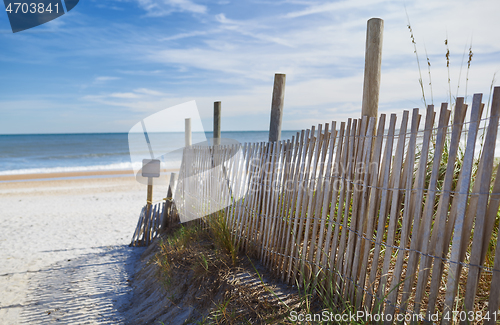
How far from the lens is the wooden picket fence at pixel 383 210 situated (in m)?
1.86

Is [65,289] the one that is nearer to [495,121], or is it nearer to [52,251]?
[52,251]

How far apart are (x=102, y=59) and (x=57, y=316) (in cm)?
4957

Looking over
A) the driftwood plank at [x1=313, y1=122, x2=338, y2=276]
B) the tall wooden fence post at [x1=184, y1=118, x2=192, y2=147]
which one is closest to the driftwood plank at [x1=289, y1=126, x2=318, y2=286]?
the driftwood plank at [x1=313, y1=122, x2=338, y2=276]

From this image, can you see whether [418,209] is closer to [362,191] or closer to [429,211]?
[429,211]

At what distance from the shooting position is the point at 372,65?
303 centimetres

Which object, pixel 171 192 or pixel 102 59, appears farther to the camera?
pixel 102 59

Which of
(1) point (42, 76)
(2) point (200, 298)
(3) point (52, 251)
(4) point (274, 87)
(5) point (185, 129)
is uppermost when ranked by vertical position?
(1) point (42, 76)

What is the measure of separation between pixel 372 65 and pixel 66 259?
18.3 ft

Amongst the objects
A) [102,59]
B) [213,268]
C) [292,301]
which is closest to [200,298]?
[213,268]

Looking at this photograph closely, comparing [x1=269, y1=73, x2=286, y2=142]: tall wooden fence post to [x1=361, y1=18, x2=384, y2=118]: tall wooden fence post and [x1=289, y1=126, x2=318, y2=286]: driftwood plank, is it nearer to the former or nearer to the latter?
[x1=289, y1=126, x2=318, y2=286]: driftwood plank

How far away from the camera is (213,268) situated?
3627 millimetres

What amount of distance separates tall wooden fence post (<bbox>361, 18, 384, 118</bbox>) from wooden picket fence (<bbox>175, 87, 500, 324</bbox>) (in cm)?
38

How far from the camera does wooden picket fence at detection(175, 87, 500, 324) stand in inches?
73.3

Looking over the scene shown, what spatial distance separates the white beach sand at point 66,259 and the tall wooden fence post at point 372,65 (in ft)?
11.8
